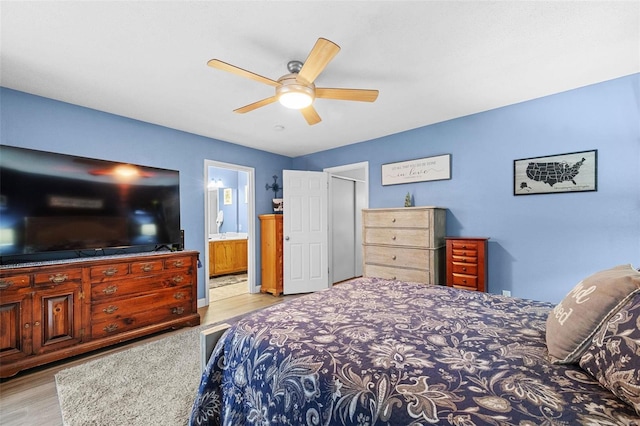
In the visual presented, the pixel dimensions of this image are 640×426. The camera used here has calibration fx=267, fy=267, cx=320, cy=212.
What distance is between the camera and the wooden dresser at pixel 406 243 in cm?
318

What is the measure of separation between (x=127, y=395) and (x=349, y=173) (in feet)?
15.2

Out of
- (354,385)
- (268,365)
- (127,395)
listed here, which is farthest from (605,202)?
(127,395)

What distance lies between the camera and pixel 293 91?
2.04 m

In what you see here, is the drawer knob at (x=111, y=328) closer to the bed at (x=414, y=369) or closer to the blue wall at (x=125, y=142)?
the blue wall at (x=125, y=142)

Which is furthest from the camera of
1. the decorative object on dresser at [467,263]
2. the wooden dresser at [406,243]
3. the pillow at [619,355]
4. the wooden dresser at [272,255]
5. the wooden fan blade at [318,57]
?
the wooden dresser at [272,255]

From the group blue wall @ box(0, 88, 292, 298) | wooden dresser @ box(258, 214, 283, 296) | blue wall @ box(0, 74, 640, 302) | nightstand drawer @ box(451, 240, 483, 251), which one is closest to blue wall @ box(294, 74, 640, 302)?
blue wall @ box(0, 74, 640, 302)

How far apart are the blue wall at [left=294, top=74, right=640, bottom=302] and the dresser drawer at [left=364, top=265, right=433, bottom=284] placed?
0.74m

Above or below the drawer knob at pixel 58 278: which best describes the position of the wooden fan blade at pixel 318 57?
above

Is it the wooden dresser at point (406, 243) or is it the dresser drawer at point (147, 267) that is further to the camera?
the wooden dresser at point (406, 243)

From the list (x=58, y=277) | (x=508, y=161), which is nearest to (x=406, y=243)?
(x=508, y=161)

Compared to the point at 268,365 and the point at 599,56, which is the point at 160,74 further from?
the point at 599,56

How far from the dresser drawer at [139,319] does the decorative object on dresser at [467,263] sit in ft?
10.3

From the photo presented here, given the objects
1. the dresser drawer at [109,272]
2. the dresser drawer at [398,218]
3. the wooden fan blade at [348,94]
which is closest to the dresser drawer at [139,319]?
the dresser drawer at [109,272]

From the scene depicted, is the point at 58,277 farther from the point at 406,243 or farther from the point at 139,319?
the point at 406,243
